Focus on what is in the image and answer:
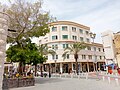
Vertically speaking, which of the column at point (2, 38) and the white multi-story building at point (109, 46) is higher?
the white multi-story building at point (109, 46)

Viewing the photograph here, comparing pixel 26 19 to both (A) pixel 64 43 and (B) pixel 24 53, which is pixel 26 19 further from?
(A) pixel 64 43

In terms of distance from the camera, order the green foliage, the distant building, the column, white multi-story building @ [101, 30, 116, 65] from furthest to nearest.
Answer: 1. white multi-story building @ [101, 30, 116, 65]
2. the distant building
3. the green foliage
4. the column

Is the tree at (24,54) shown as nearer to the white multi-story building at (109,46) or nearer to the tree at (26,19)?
the tree at (26,19)

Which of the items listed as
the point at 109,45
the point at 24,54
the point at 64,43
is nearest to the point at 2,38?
the point at 24,54

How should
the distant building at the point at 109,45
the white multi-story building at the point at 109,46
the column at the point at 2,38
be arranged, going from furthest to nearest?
the white multi-story building at the point at 109,46 → the distant building at the point at 109,45 → the column at the point at 2,38

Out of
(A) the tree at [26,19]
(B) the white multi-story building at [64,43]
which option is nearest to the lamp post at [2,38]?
(A) the tree at [26,19]

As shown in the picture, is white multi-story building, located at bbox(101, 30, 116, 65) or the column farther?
white multi-story building, located at bbox(101, 30, 116, 65)

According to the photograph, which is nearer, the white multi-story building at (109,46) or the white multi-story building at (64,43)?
the white multi-story building at (109,46)

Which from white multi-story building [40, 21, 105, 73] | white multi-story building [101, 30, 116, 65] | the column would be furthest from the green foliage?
white multi-story building [40, 21, 105, 73]

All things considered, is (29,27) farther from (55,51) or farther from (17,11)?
(55,51)

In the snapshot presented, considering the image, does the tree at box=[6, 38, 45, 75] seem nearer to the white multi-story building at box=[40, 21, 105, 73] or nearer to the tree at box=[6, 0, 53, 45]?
the tree at box=[6, 0, 53, 45]

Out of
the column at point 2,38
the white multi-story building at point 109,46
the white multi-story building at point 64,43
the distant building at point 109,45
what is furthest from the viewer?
the white multi-story building at point 64,43

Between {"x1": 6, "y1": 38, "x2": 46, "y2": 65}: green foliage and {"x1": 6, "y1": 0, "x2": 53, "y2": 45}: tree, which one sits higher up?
{"x1": 6, "y1": 0, "x2": 53, "y2": 45}: tree

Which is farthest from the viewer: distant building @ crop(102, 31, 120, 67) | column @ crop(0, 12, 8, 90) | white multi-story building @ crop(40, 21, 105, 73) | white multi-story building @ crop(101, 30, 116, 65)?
white multi-story building @ crop(40, 21, 105, 73)
